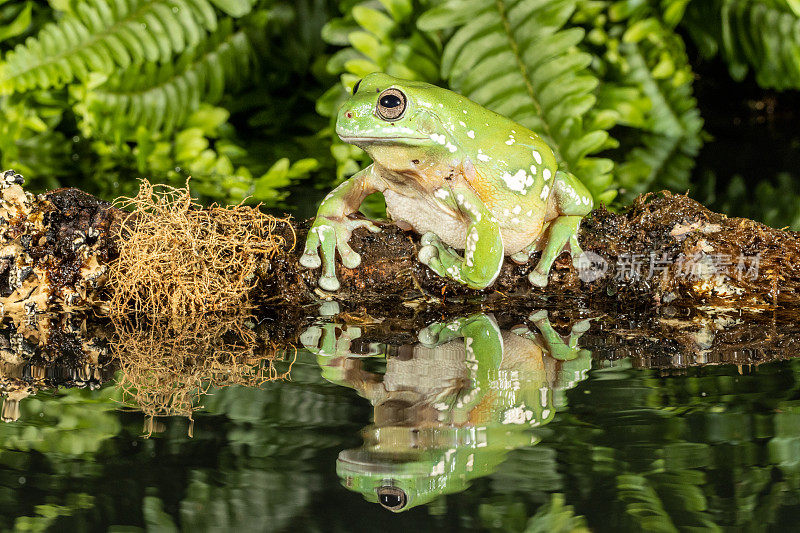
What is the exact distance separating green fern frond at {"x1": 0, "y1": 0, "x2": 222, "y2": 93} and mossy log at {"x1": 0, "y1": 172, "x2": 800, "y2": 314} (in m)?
0.82

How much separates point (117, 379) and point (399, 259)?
2.06 feet

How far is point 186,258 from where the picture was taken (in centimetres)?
190

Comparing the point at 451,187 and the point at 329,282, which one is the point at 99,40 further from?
the point at 451,187

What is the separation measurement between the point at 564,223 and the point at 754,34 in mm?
1642

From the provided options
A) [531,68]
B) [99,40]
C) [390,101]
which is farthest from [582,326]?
[99,40]

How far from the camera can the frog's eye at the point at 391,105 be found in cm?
165

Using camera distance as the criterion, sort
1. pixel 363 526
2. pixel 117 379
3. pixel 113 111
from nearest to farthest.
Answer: pixel 363 526 → pixel 117 379 → pixel 113 111

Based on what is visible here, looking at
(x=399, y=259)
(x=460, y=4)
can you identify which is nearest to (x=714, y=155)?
(x=460, y=4)

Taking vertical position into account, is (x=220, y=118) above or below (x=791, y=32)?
below

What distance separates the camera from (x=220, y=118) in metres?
3.14

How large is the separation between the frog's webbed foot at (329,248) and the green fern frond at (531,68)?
0.84 m

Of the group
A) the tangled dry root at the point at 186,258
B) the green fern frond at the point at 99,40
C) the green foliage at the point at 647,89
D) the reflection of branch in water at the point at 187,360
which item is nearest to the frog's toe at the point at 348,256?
the tangled dry root at the point at 186,258

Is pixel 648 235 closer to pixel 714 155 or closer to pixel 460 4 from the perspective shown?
pixel 460 4

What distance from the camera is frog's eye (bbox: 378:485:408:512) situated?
43.8 inches
